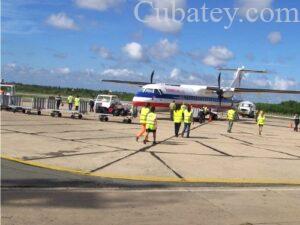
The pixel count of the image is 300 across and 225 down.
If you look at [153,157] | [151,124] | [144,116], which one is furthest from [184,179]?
[144,116]

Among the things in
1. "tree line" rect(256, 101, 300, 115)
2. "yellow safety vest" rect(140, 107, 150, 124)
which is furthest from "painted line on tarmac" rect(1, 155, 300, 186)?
"tree line" rect(256, 101, 300, 115)

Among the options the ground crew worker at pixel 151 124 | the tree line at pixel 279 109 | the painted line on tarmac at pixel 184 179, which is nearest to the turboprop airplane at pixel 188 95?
the ground crew worker at pixel 151 124

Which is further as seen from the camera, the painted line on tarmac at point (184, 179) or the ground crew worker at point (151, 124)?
the ground crew worker at point (151, 124)

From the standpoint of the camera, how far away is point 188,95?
147ft

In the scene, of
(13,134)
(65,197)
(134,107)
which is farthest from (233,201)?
(134,107)

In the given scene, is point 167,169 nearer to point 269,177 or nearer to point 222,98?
point 269,177

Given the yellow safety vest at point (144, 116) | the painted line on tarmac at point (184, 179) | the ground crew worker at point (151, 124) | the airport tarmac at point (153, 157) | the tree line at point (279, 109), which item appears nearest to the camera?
the painted line on tarmac at point (184, 179)

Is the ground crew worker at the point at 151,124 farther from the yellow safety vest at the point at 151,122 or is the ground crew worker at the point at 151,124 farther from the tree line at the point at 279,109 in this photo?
the tree line at the point at 279,109

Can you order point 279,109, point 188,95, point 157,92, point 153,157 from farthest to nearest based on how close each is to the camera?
point 279,109 → point 188,95 → point 157,92 → point 153,157

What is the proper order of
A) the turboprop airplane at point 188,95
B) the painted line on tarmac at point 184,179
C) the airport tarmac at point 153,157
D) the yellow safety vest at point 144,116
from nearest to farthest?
the painted line on tarmac at point 184,179 < the airport tarmac at point 153,157 < the yellow safety vest at point 144,116 < the turboprop airplane at point 188,95

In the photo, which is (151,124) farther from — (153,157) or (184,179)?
(184,179)

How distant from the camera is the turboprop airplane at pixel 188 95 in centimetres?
3938

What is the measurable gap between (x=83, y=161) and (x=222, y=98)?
3657cm

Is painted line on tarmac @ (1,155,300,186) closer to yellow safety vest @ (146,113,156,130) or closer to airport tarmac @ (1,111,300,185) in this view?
airport tarmac @ (1,111,300,185)
